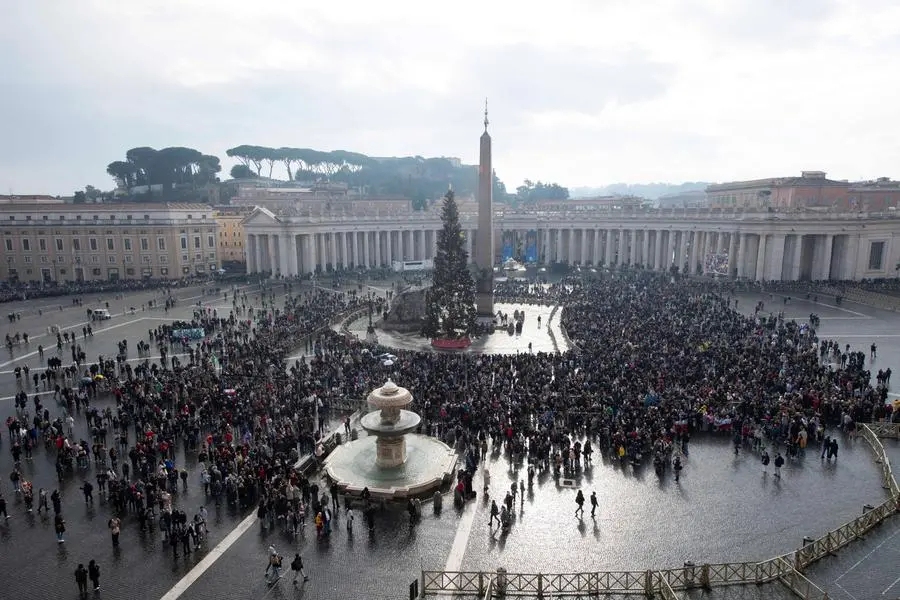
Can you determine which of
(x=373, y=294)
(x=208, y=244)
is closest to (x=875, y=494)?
(x=373, y=294)

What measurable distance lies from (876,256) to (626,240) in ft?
88.7

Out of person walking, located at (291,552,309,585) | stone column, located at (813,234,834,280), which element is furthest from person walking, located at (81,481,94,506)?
stone column, located at (813,234,834,280)

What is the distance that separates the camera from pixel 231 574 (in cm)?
1383

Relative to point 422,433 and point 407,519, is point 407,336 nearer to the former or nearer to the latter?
point 422,433

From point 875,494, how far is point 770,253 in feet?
155

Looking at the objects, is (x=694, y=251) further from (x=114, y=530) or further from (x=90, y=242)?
(x=90, y=242)

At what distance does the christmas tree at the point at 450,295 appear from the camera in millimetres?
36531

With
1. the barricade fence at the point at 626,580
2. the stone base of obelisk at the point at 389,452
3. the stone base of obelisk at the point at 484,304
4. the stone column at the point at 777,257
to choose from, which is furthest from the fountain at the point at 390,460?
the stone column at the point at 777,257

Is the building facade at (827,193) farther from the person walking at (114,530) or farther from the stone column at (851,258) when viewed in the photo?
the person walking at (114,530)

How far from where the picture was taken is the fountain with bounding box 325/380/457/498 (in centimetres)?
Answer: 1769

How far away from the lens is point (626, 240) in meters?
78.3

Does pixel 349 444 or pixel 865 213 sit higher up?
pixel 865 213

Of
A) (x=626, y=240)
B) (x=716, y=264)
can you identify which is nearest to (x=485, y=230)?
(x=626, y=240)

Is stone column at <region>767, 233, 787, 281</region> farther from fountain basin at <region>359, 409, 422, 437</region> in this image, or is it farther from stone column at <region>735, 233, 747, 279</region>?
fountain basin at <region>359, 409, 422, 437</region>
